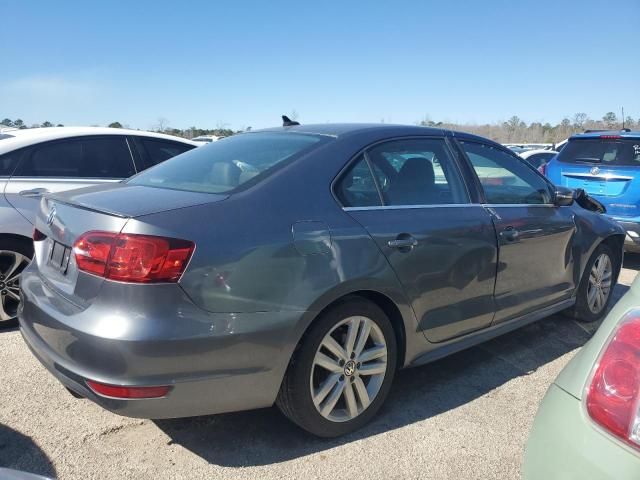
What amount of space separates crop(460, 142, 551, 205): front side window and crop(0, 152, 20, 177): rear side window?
3.49m

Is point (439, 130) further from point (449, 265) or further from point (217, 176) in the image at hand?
point (217, 176)

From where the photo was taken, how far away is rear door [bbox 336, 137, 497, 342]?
9.43 feet

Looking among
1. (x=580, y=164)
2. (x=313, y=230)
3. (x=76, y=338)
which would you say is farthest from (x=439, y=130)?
(x=580, y=164)

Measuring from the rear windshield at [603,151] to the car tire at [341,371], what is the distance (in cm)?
546

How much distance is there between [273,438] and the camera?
110 inches

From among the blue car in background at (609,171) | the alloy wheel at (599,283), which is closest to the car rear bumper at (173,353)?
the alloy wheel at (599,283)

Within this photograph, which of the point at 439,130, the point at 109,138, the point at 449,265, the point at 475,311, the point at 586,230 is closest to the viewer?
the point at 449,265

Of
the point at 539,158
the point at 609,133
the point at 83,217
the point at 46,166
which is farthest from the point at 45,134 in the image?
the point at 539,158

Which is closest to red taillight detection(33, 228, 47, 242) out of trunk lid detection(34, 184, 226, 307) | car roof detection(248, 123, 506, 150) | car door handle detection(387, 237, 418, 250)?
trunk lid detection(34, 184, 226, 307)

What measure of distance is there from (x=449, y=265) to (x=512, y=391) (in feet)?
3.22

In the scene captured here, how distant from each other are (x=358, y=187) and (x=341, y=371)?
0.97 m

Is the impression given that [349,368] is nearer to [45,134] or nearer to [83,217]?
[83,217]

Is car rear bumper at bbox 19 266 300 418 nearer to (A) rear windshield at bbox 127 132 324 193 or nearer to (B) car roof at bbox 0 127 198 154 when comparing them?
(A) rear windshield at bbox 127 132 324 193

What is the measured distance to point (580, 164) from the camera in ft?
23.6
